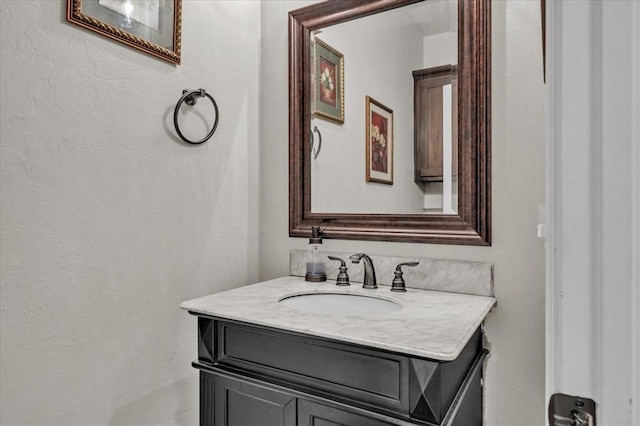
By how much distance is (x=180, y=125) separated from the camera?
4.48 ft

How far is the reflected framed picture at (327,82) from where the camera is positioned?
159 centimetres

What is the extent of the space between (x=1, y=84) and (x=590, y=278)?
119 centimetres

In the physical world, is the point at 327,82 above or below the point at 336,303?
above

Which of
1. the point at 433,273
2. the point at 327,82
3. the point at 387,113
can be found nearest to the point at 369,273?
the point at 433,273

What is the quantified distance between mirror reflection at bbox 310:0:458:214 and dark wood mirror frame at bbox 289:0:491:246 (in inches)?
1.0

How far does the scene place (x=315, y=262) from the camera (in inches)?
60.3

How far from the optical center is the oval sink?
1.32 m

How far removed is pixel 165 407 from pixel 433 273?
993mm

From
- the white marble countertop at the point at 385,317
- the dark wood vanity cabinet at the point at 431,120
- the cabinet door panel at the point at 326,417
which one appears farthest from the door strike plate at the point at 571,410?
the dark wood vanity cabinet at the point at 431,120

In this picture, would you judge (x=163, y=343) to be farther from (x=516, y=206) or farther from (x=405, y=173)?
(x=516, y=206)

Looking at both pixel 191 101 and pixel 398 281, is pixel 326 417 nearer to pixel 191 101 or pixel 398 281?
pixel 398 281

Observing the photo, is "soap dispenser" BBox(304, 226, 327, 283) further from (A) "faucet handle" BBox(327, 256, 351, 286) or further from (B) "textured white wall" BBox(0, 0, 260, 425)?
(B) "textured white wall" BBox(0, 0, 260, 425)

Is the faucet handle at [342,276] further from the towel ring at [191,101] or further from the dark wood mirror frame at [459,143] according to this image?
the towel ring at [191,101]

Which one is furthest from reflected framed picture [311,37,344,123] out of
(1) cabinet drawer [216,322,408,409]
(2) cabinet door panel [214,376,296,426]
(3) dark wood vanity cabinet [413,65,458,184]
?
(2) cabinet door panel [214,376,296,426]
